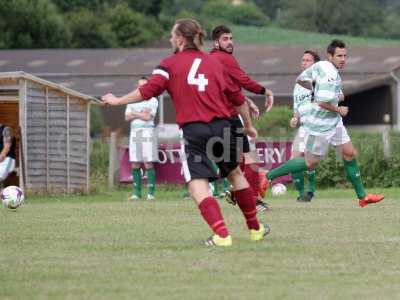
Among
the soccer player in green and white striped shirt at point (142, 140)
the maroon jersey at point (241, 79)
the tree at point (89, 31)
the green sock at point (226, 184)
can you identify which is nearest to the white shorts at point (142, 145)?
the soccer player in green and white striped shirt at point (142, 140)

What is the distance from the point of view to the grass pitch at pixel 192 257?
8711 mm

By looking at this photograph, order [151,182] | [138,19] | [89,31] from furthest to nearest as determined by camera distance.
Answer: [138,19]
[89,31]
[151,182]

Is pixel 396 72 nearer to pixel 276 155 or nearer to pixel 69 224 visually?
pixel 276 155

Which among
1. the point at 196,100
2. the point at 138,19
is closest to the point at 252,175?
the point at 196,100

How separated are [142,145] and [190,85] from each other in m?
11.8

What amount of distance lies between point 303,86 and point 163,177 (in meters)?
7.62

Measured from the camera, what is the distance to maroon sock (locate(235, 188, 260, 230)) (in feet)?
38.2

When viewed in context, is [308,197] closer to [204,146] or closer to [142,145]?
[142,145]

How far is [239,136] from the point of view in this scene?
12016mm

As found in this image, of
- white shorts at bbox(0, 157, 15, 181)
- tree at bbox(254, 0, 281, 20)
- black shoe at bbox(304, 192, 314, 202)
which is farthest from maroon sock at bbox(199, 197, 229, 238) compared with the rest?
tree at bbox(254, 0, 281, 20)

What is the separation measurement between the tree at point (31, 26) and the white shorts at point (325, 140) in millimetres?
51233

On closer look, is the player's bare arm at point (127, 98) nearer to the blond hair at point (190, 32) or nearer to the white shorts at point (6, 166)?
the blond hair at point (190, 32)

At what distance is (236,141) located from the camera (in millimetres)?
11602

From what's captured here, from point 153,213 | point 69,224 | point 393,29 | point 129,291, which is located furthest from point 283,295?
point 393,29
